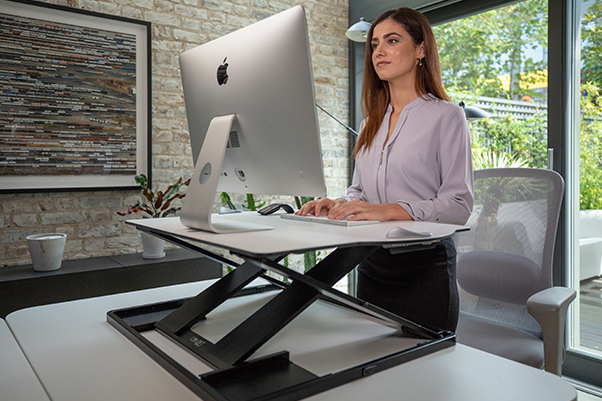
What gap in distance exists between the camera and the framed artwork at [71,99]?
252cm

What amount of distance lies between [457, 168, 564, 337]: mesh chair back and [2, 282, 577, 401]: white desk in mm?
802

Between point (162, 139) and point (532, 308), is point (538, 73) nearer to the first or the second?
point (532, 308)

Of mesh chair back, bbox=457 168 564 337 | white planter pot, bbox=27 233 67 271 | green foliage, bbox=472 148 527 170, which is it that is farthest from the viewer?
green foliage, bbox=472 148 527 170

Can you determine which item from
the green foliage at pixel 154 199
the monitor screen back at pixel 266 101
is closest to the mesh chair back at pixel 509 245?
the monitor screen back at pixel 266 101

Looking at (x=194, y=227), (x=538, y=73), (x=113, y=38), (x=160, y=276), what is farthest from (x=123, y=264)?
(x=538, y=73)

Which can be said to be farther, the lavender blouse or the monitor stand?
the lavender blouse

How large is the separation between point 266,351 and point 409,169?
2.34ft

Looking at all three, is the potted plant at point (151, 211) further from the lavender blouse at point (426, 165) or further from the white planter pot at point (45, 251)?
the lavender blouse at point (426, 165)

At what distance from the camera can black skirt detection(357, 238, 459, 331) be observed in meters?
1.27

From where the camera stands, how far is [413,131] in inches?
54.9

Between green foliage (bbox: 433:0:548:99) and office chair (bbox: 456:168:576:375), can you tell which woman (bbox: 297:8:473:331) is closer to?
office chair (bbox: 456:168:576:375)

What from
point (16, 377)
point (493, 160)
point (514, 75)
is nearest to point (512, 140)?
point (493, 160)

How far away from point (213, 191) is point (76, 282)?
1.74m

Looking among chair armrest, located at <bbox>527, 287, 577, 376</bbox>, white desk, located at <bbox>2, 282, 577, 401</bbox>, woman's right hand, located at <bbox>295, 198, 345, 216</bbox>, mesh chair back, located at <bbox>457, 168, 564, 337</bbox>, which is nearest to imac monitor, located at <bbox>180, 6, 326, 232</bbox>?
woman's right hand, located at <bbox>295, 198, 345, 216</bbox>
